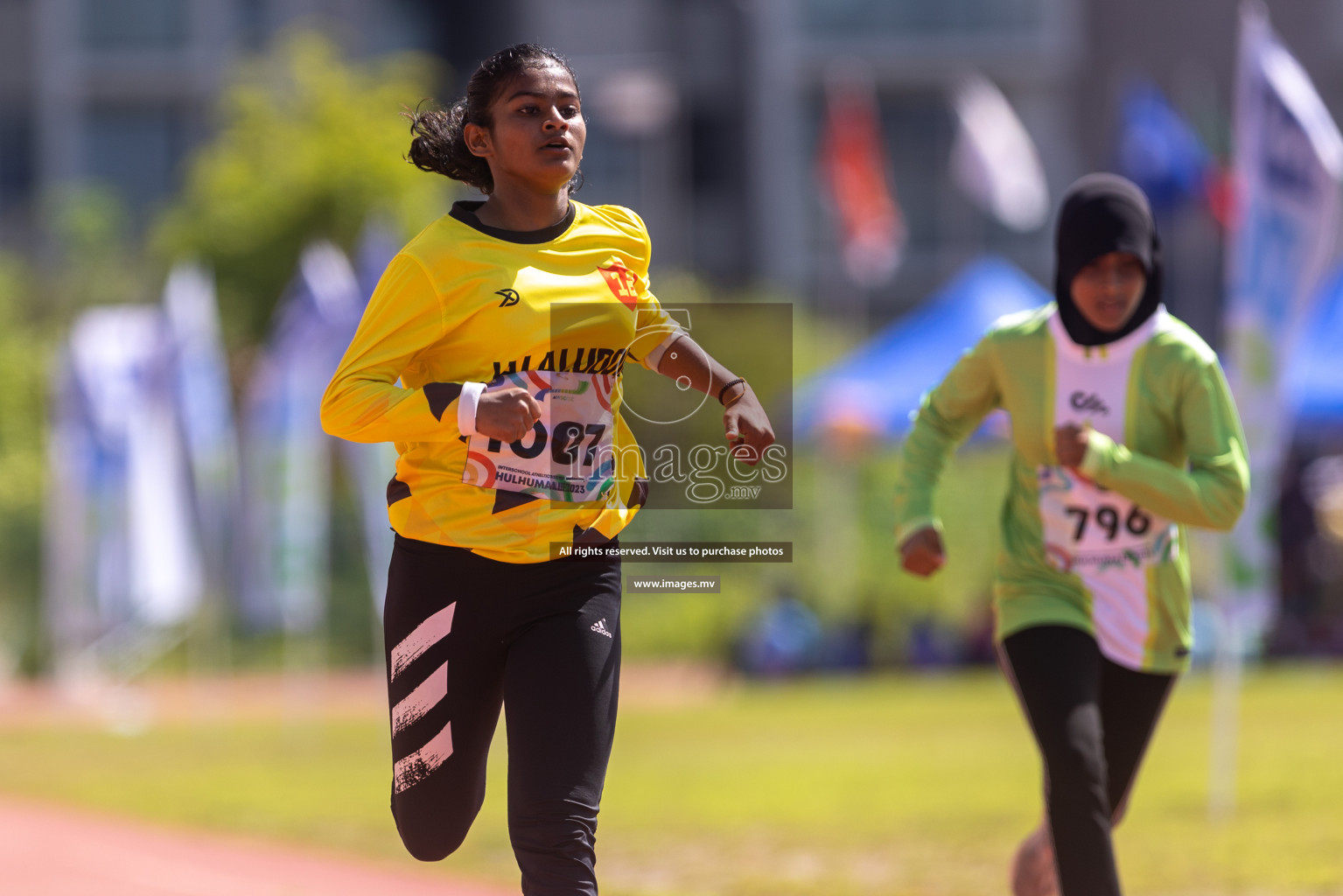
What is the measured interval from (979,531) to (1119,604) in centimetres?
1976

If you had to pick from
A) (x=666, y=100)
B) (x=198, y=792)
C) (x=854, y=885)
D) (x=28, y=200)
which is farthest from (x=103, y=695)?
(x=28, y=200)

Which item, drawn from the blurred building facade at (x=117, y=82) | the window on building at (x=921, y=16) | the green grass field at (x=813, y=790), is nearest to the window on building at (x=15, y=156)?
the blurred building facade at (x=117, y=82)

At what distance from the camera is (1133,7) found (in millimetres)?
48500

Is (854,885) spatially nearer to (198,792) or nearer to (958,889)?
(958,889)

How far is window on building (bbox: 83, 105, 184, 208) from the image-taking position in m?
46.7

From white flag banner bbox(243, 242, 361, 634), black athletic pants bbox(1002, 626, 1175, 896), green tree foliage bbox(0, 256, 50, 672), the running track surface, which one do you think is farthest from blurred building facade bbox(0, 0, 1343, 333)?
black athletic pants bbox(1002, 626, 1175, 896)

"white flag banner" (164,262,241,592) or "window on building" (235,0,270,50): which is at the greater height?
"window on building" (235,0,270,50)

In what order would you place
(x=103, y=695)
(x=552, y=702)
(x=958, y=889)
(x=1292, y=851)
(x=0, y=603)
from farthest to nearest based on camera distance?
(x=0, y=603) → (x=103, y=695) → (x=1292, y=851) → (x=958, y=889) → (x=552, y=702)

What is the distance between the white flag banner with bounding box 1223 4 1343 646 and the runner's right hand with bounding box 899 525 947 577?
4598 mm

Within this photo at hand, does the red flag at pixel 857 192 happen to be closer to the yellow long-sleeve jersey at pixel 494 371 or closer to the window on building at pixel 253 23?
the yellow long-sleeve jersey at pixel 494 371

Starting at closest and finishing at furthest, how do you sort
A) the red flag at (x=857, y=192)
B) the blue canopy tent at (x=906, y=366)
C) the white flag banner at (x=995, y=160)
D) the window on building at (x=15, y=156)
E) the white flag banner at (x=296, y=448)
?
1. the white flag banner at (x=296, y=448)
2. the blue canopy tent at (x=906, y=366)
3. the white flag banner at (x=995, y=160)
4. the red flag at (x=857, y=192)
5. the window on building at (x=15, y=156)

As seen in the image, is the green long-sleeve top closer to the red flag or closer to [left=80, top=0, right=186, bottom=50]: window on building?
the red flag

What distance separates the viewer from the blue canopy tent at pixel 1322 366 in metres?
18.5

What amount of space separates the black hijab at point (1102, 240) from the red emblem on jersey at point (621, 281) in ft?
4.61
